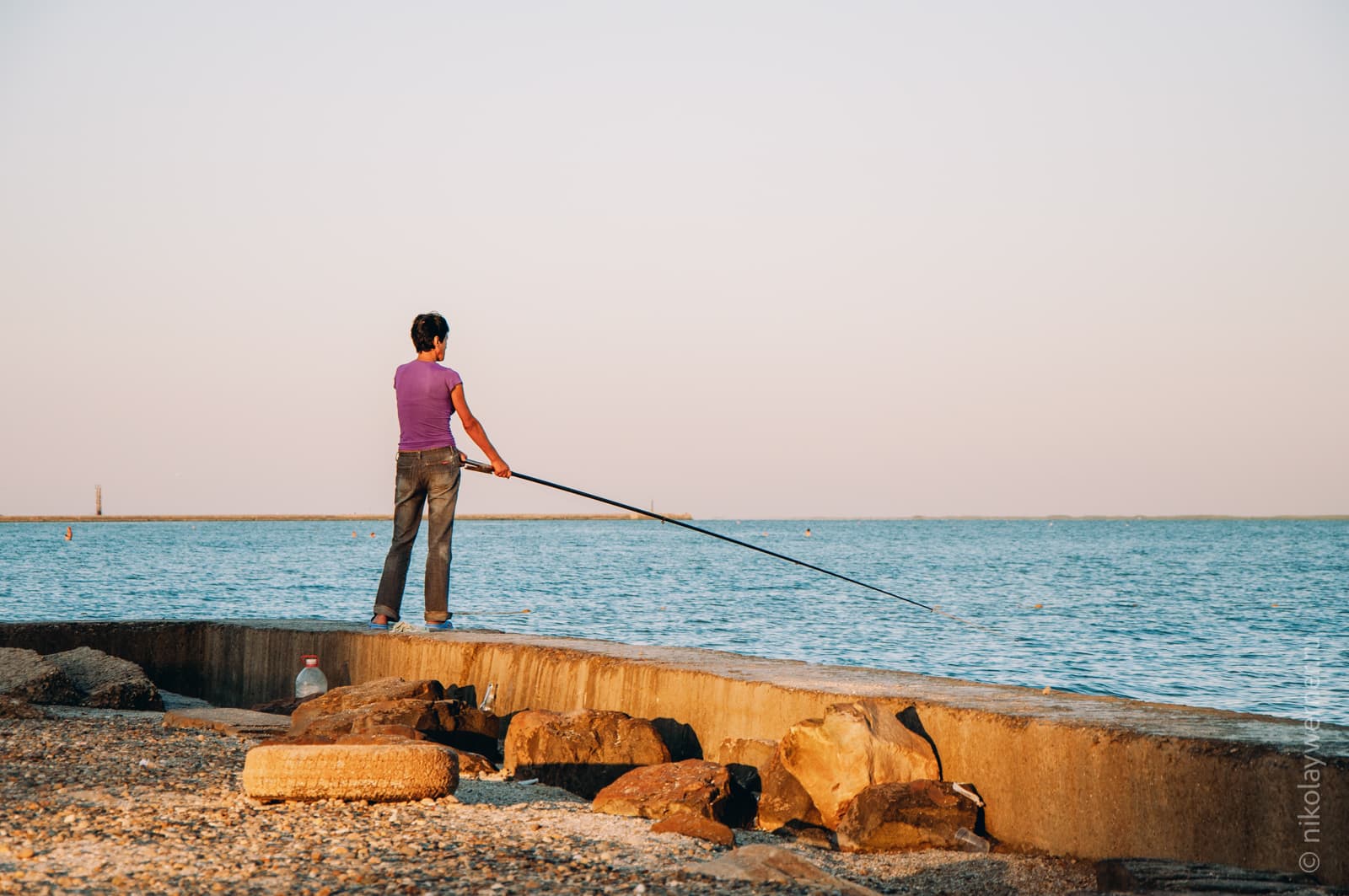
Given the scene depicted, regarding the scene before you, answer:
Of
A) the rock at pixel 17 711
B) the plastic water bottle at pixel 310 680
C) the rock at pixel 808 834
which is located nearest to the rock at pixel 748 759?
the rock at pixel 808 834

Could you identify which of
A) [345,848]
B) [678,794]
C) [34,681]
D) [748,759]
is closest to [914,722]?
[748,759]

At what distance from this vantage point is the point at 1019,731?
4910mm

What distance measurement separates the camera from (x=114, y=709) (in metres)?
7.75

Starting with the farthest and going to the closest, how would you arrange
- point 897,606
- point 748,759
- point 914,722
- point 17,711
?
point 897,606 → point 17,711 → point 748,759 → point 914,722

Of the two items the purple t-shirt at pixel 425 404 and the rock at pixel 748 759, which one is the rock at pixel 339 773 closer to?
the rock at pixel 748 759

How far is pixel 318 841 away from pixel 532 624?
70.4ft

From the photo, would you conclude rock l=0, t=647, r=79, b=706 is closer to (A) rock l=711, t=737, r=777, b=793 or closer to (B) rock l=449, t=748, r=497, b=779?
(B) rock l=449, t=748, r=497, b=779

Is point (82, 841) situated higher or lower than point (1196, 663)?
higher

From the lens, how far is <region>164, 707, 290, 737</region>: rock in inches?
275

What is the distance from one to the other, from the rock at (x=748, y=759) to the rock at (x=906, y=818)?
34.2 inches

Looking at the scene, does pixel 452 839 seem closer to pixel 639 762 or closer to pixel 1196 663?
pixel 639 762

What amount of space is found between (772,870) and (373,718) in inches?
116

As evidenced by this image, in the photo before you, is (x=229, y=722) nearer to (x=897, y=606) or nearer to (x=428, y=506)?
(x=428, y=506)

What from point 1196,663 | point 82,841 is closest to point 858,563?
point 1196,663
